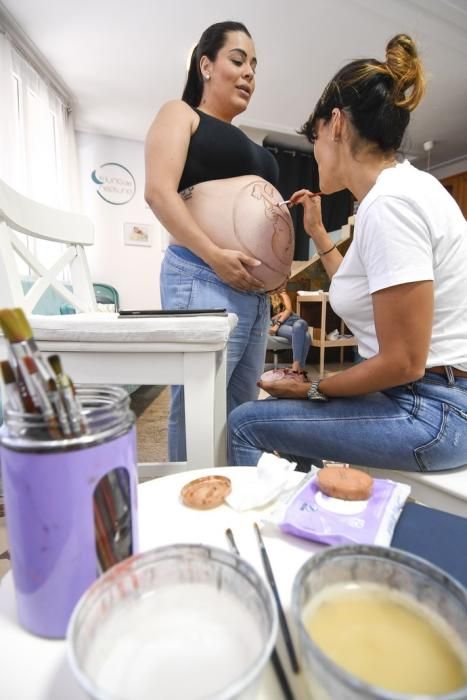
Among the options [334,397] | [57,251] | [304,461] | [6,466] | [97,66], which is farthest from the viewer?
[57,251]

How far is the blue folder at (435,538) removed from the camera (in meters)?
0.31

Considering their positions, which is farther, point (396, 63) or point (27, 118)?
point (27, 118)

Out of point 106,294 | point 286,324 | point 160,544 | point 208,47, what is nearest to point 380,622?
point 160,544

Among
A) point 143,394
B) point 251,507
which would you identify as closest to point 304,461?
point 251,507

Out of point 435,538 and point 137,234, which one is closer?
point 435,538

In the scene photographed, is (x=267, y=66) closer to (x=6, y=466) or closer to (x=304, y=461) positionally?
(x=304, y=461)

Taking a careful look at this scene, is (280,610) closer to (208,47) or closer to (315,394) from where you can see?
(315,394)

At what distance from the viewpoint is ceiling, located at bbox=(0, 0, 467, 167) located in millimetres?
2156

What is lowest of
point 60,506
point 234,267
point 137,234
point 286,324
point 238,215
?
point 286,324

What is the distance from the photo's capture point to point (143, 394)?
9.12ft

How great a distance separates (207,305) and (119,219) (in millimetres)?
3314

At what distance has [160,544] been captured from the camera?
336 millimetres

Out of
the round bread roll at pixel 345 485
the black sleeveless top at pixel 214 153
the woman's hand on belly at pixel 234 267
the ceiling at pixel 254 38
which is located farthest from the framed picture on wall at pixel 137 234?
the round bread roll at pixel 345 485

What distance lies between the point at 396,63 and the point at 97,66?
2.73 m
